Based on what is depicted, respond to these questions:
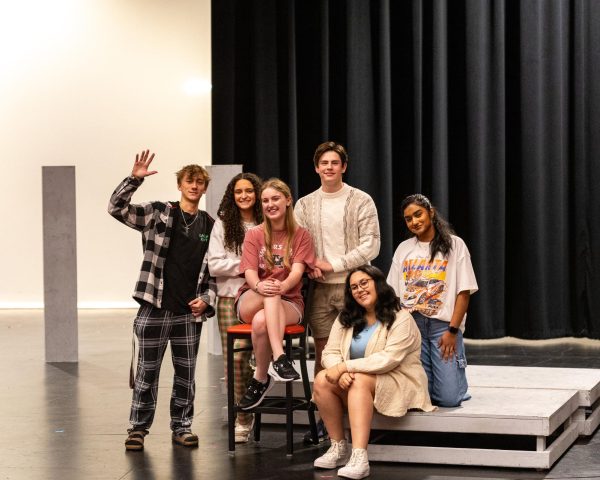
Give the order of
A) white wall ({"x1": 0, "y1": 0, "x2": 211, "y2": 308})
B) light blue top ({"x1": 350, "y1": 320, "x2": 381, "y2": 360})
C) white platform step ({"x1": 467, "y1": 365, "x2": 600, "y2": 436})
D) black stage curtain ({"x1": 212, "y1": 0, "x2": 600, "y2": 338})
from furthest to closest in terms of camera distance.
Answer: white wall ({"x1": 0, "y1": 0, "x2": 211, "y2": 308}) < black stage curtain ({"x1": 212, "y1": 0, "x2": 600, "y2": 338}) < white platform step ({"x1": 467, "y1": 365, "x2": 600, "y2": 436}) < light blue top ({"x1": 350, "y1": 320, "x2": 381, "y2": 360})

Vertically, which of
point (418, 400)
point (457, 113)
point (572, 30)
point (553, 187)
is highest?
point (572, 30)

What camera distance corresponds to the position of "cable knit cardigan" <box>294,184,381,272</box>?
4.59 metres

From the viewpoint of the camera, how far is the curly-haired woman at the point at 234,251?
4.60m

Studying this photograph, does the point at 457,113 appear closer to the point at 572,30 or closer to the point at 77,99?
the point at 572,30

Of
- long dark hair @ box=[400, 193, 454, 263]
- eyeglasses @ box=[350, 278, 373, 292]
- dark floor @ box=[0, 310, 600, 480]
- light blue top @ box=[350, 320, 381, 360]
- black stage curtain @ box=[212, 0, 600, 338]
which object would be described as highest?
black stage curtain @ box=[212, 0, 600, 338]

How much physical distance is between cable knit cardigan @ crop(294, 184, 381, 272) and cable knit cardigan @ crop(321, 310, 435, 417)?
0.43 meters

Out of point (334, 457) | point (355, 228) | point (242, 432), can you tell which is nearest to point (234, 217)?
point (355, 228)

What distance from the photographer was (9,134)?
10.2 meters

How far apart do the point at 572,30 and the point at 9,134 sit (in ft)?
18.4

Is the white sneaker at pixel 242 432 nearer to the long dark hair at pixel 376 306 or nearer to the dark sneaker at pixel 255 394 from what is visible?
the dark sneaker at pixel 255 394

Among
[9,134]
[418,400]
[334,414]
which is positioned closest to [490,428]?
[418,400]

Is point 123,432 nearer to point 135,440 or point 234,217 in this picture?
point 135,440

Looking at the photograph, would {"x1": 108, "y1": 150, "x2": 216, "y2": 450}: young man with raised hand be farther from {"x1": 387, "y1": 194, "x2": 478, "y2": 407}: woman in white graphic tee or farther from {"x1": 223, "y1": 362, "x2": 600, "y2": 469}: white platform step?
{"x1": 387, "y1": 194, "x2": 478, "y2": 407}: woman in white graphic tee

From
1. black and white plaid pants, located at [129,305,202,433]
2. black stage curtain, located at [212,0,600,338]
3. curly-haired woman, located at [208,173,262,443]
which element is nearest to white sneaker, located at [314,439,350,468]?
curly-haired woman, located at [208,173,262,443]
